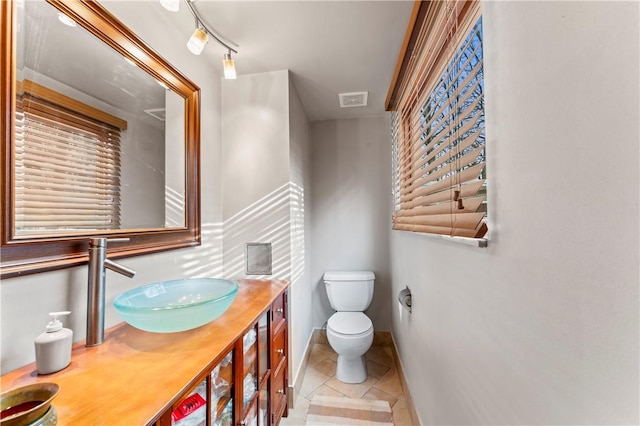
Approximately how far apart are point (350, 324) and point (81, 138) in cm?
194

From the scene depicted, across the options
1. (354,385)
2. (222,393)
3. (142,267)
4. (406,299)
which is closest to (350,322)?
(354,385)

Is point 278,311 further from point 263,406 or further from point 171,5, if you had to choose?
point 171,5

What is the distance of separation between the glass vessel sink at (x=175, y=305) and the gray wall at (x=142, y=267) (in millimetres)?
87

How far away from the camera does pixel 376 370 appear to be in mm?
2158

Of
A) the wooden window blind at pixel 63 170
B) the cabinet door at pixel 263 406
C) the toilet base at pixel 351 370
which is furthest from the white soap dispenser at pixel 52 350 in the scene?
the toilet base at pixel 351 370

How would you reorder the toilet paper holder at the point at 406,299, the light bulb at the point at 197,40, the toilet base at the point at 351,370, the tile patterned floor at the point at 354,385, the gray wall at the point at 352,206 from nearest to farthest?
1. the light bulb at the point at 197,40
2. the toilet paper holder at the point at 406,299
3. the tile patterned floor at the point at 354,385
4. the toilet base at the point at 351,370
5. the gray wall at the point at 352,206

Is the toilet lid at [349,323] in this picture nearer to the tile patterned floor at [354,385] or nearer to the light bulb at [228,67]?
the tile patterned floor at [354,385]

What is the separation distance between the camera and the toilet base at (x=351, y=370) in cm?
200

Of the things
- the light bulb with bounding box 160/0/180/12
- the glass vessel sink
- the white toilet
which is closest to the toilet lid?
the white toilet

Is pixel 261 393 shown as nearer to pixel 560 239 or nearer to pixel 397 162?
pixel 560 239

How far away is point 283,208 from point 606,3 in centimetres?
157

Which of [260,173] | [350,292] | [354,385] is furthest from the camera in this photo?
[350,292]

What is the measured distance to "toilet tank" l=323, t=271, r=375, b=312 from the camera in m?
2.37

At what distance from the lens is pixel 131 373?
66 cm
